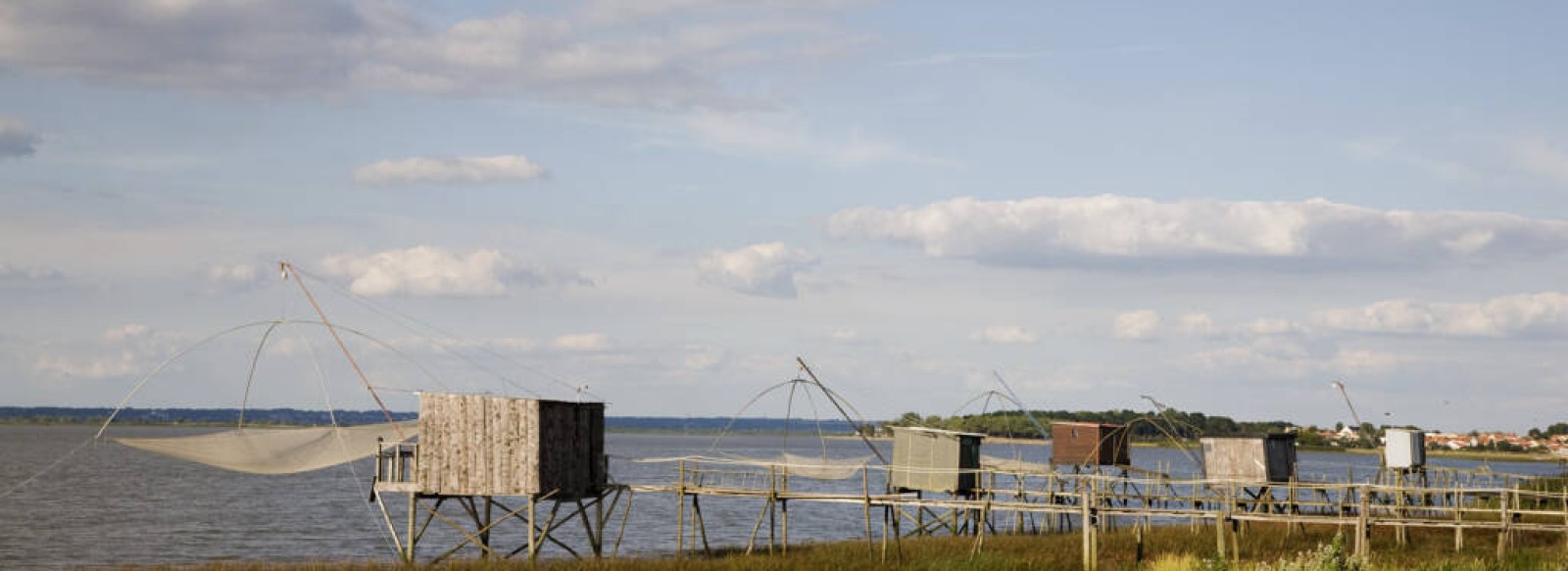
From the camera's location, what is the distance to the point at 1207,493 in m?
58.8

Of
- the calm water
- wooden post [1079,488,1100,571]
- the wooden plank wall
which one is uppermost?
the wooden plank wall

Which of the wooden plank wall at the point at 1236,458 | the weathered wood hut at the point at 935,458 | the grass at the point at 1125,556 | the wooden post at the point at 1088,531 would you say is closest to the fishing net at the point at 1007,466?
the weathered wood hut at the point at 935,458

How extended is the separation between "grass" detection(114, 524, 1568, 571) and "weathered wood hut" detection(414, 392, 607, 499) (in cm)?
211

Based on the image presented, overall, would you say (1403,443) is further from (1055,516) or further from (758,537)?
(758,537)

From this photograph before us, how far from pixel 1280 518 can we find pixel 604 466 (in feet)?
60.3

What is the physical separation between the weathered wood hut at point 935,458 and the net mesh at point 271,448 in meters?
19.0

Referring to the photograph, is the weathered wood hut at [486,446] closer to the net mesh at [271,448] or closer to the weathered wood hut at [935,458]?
the net mesh at [271,448]

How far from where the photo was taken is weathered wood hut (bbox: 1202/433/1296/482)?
5428cm

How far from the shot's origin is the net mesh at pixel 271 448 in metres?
36.1

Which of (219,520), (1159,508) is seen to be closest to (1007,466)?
(1159,508)

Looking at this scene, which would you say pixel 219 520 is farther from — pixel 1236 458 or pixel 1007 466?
pixel 1236 458

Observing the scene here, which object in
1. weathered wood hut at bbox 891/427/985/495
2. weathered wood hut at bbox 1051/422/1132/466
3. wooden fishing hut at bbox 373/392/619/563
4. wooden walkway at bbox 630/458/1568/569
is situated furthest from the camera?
weathered wood hut at bbox 1051/422/1132/466

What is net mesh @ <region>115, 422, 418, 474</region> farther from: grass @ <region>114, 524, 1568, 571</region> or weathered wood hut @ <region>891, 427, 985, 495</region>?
weathered wood hut @ <region>891, 427, 985, 495</region>

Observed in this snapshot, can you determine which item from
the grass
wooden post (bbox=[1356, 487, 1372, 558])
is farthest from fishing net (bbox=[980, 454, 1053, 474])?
wooden post (bbox=[1356, 487, 1372, 558])
